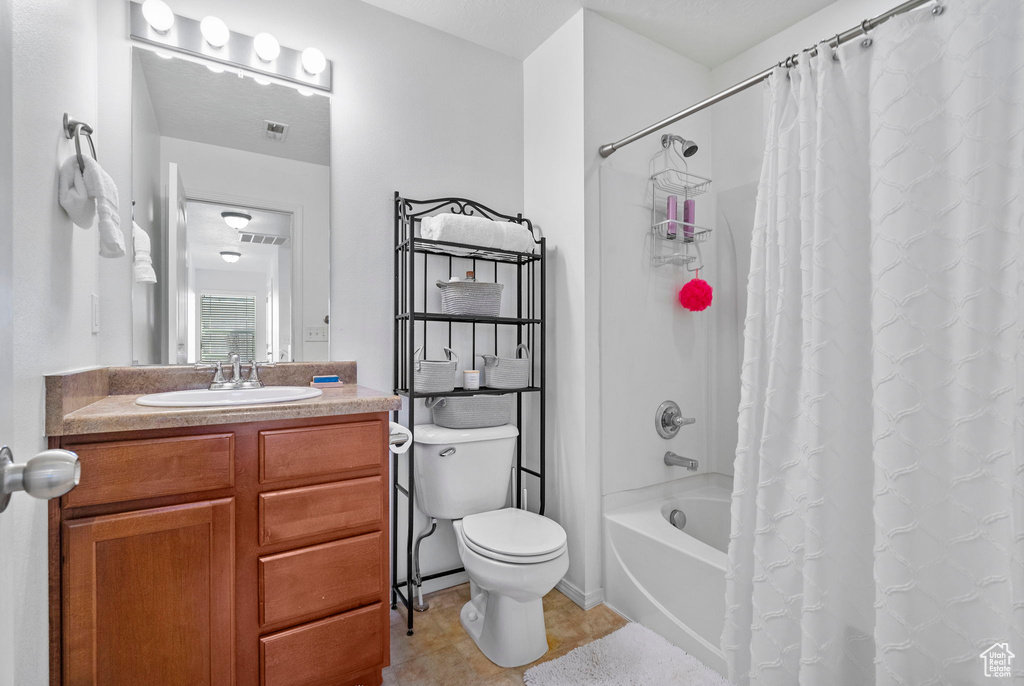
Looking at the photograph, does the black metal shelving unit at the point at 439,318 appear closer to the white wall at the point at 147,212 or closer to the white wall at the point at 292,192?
the white wall at the point at 292,192

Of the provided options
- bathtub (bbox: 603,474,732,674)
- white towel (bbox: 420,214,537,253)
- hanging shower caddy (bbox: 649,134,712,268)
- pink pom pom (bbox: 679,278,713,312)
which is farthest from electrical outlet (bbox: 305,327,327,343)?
pink pom pom (bbox: 679,278,713,312)

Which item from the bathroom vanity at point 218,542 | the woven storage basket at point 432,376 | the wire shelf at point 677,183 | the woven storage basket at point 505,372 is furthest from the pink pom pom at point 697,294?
the bathroom vanity at point 218,542

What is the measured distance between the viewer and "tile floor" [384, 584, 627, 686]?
1.59 metres

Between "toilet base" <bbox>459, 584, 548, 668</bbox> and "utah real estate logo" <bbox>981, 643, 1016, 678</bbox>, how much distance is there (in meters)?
1.16

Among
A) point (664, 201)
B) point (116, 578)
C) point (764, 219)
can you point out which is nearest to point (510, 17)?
point (664, 201)

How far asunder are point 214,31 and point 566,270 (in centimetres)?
162

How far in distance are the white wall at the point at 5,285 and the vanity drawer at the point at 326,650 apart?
3.04ft

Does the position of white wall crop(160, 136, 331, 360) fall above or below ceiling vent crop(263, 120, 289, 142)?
below

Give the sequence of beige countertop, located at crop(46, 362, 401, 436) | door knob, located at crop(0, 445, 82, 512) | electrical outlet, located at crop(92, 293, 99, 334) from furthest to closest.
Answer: electrical outlet, located at crop(92, 293, 99, 334) → beige countertop, located at crop(46, 362, 401, 436) → door knob, located at crop(0, 445, 82, 512)

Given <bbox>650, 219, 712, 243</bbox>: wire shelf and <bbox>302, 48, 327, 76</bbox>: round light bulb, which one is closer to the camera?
<bbox>302, 48, 327, 76</bbox>: round light bulb

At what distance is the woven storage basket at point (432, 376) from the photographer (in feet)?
6.27

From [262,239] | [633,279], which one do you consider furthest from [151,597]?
[633,279]

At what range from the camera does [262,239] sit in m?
1.89

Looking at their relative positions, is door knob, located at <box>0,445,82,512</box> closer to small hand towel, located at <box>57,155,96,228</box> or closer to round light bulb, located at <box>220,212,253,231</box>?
small hand towel, located at <box>57,155,96,228</box>
